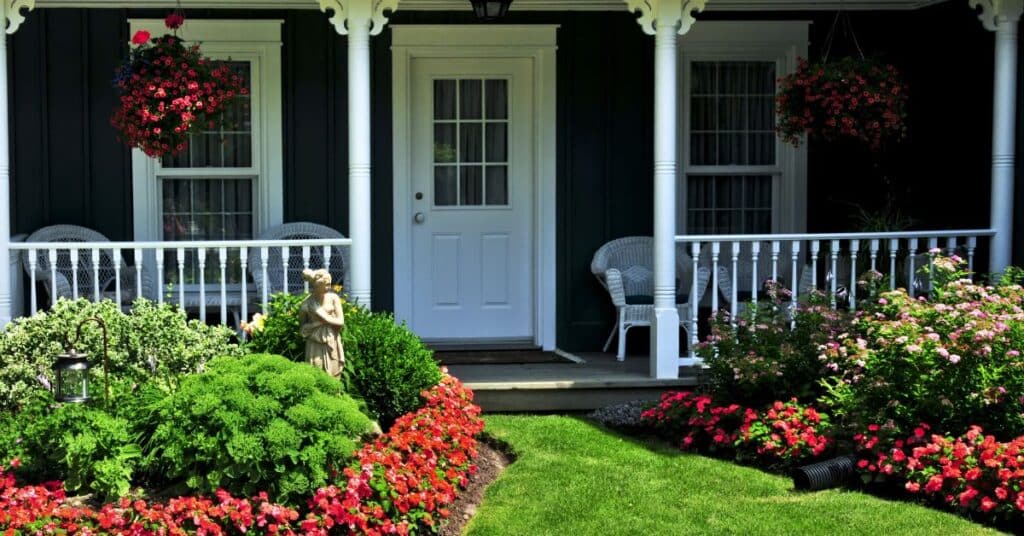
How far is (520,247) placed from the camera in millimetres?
9727

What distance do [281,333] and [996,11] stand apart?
4902 mm

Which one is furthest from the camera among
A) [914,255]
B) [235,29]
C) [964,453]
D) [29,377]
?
[235,29]

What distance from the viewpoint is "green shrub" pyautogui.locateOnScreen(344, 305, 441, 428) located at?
22.7ft

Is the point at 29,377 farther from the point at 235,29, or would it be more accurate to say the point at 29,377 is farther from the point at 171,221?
the point at 235,29

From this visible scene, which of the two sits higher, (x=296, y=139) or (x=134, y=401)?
(x=296, y=139)

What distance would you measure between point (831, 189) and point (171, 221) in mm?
4806

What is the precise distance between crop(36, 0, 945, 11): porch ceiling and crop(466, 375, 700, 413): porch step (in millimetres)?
2818

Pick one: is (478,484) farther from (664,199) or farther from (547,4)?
(547,4)

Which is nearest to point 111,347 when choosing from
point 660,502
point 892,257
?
point 660,502

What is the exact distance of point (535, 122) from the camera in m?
9.59

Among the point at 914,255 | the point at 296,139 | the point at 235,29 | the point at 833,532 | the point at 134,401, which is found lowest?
the point at 833,532

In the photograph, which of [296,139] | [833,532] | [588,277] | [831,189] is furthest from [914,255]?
[296,139]

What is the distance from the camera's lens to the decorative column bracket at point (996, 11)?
27.4 feet

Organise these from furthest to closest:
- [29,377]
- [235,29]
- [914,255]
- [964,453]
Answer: [235,29]
[914,255]
[29,377]
[964,453]
